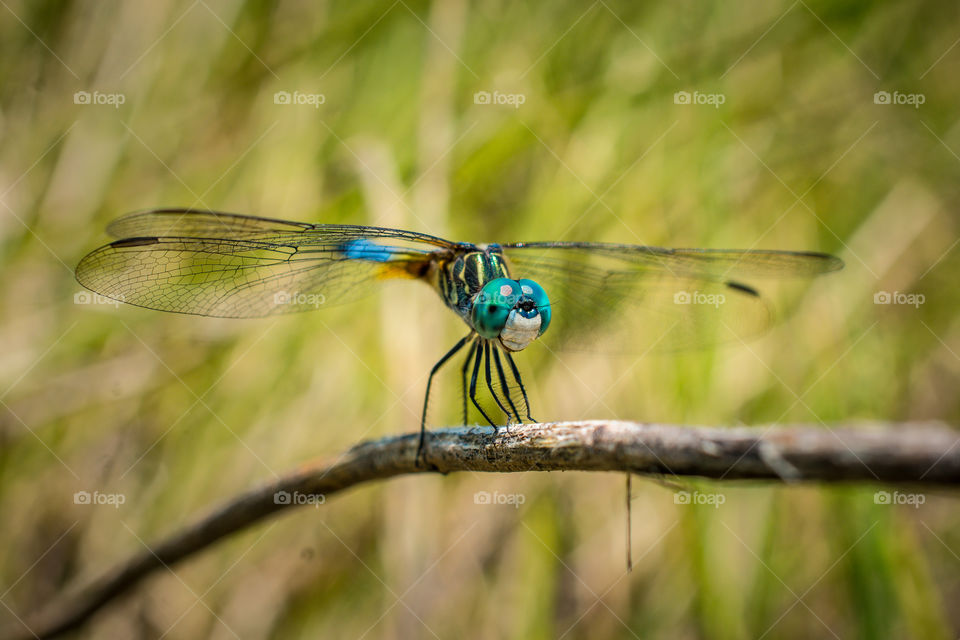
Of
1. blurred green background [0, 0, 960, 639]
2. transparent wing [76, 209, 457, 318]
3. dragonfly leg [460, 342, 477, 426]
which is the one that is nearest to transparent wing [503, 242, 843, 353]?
blurred green background [0, 0, 960, 639]

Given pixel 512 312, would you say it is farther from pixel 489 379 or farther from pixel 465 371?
pixel 465 371

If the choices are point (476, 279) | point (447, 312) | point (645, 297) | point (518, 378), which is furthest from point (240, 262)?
point (645, 297)

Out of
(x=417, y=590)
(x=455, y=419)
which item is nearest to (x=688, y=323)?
(x=455, y=419)

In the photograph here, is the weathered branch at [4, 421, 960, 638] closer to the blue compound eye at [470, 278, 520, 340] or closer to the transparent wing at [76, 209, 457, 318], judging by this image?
the blue compound eye at [470, 278, 520, 340]

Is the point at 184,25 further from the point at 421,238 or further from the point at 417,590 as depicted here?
the point at 417,590

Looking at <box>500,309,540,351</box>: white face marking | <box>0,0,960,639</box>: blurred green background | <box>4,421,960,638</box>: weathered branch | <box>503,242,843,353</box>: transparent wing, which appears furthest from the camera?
<box>0,0,960,639</box>: blurred green background

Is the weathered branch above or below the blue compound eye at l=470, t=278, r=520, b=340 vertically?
below

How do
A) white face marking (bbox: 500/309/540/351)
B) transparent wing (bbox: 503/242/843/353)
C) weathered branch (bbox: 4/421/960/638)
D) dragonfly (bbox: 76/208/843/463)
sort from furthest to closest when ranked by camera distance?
1. transparent wing (bbox: 503/242/843/353)
2. dragonfly (bbox: 76/208/843/463)
3. white face marking (bbox: 500/309/540/351)
4. weathered branch (bbox: 4/421/960/638)
